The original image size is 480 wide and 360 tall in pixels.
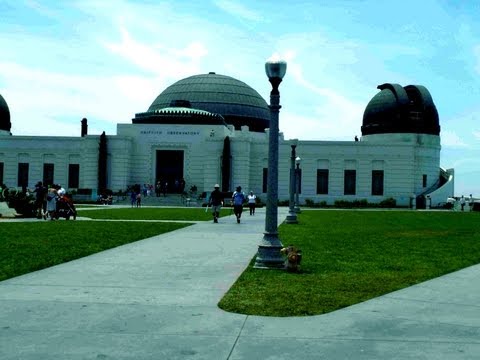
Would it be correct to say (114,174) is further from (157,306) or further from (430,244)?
(157,306)

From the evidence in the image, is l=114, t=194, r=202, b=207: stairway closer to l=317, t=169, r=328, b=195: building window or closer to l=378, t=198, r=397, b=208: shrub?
l=317, t=169, r=328, b=195: building window

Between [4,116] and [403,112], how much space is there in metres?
50.2

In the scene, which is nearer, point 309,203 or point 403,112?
point 309,203

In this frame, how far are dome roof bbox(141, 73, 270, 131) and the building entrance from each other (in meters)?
13.5

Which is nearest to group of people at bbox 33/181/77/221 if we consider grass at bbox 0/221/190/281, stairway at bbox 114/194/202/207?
grass at bbox 0/221/190/281

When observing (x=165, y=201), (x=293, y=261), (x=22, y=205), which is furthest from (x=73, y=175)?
(x=293, y=261)

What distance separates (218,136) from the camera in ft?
236

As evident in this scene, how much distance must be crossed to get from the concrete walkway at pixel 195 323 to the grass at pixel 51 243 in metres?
1.20

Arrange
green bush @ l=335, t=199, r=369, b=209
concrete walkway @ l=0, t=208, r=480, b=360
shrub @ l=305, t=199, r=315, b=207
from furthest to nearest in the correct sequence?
shrub @ l=305, t=199, r=315, b=207 → green bush @ l=335, t=199, r=369, b=209 → concrete walkway @ l=0, t=208, r=480, b=360

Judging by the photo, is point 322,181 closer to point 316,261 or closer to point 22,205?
point 22,205

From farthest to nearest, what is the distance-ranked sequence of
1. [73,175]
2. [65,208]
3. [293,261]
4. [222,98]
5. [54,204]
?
[222,98] → [73,175] → [65,208] → [54,204] → [293,261]

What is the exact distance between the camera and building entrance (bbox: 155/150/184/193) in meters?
73.0

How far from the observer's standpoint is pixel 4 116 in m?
84.8

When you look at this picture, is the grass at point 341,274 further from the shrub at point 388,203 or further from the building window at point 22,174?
the building window at point 22,174
